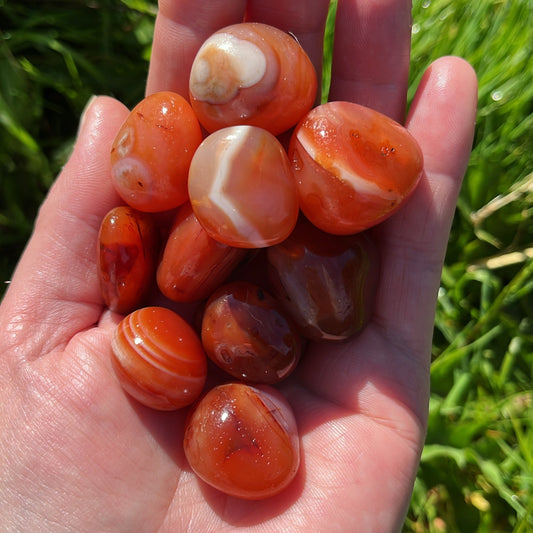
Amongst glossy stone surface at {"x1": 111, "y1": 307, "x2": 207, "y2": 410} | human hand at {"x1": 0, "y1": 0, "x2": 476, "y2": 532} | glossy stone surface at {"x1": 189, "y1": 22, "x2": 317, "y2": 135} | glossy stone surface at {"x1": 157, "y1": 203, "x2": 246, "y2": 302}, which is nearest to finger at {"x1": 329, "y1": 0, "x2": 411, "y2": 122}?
human hand at {"x1": 0, "y1": 0, "x2": 476, "y2": 532}

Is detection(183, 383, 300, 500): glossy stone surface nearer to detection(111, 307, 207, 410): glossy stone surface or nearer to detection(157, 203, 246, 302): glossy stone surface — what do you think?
detection(111, 307, 207, 410): glossy stone surface

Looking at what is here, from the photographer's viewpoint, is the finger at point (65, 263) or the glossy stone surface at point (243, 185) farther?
the finger at point (65, 263)

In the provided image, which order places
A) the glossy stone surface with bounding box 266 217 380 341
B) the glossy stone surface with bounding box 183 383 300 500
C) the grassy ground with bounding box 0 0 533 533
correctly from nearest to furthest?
the glossy stone surface with bounding box 183 383 300 500 → the glossy stone surface with bounding box 266 217 380 341 → the grassy ground with bounding box 0 0 533 533

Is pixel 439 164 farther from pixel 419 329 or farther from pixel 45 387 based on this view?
pixel 45 387

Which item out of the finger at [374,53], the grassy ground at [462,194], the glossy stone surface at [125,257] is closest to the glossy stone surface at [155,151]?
the glossy stone surface at [125,257]

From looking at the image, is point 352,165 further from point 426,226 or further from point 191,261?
point 191,261

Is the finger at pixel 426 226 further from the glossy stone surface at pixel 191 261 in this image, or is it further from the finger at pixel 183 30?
the finger at pixel 183 30
